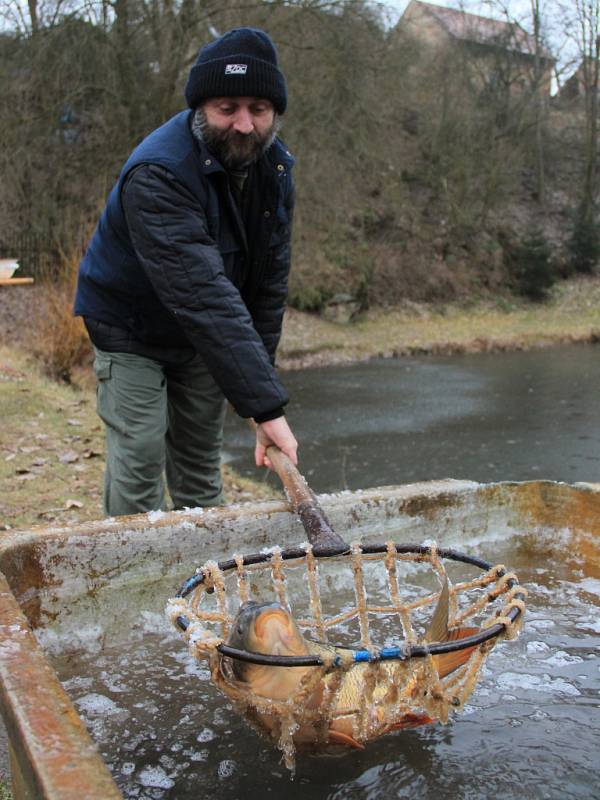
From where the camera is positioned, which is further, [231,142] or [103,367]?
[103,367]

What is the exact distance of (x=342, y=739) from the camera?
192 cm

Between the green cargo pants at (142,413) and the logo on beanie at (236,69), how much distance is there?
3.42 feet

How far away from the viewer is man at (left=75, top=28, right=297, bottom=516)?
2.54 m

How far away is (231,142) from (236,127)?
0.16 ft

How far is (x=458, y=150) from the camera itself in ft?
80.0

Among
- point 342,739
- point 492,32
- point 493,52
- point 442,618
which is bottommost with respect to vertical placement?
point 342,739

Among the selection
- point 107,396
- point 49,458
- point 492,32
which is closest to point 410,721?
point 107,396

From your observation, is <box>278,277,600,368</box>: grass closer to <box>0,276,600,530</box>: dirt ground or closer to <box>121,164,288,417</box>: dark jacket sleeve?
<box>0,276,600,530</box>: dirt ground

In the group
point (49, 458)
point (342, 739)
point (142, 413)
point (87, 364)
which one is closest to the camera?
point (342, 739)

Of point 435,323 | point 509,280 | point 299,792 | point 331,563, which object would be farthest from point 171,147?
point 509,280

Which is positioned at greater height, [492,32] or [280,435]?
[492,32]

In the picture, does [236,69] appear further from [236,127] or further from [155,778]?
[155,778]

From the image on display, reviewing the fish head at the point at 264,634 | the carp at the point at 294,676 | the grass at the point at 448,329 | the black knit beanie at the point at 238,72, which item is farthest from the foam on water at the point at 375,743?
the grass at the point at 448,329

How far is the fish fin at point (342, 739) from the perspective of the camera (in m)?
1.89
